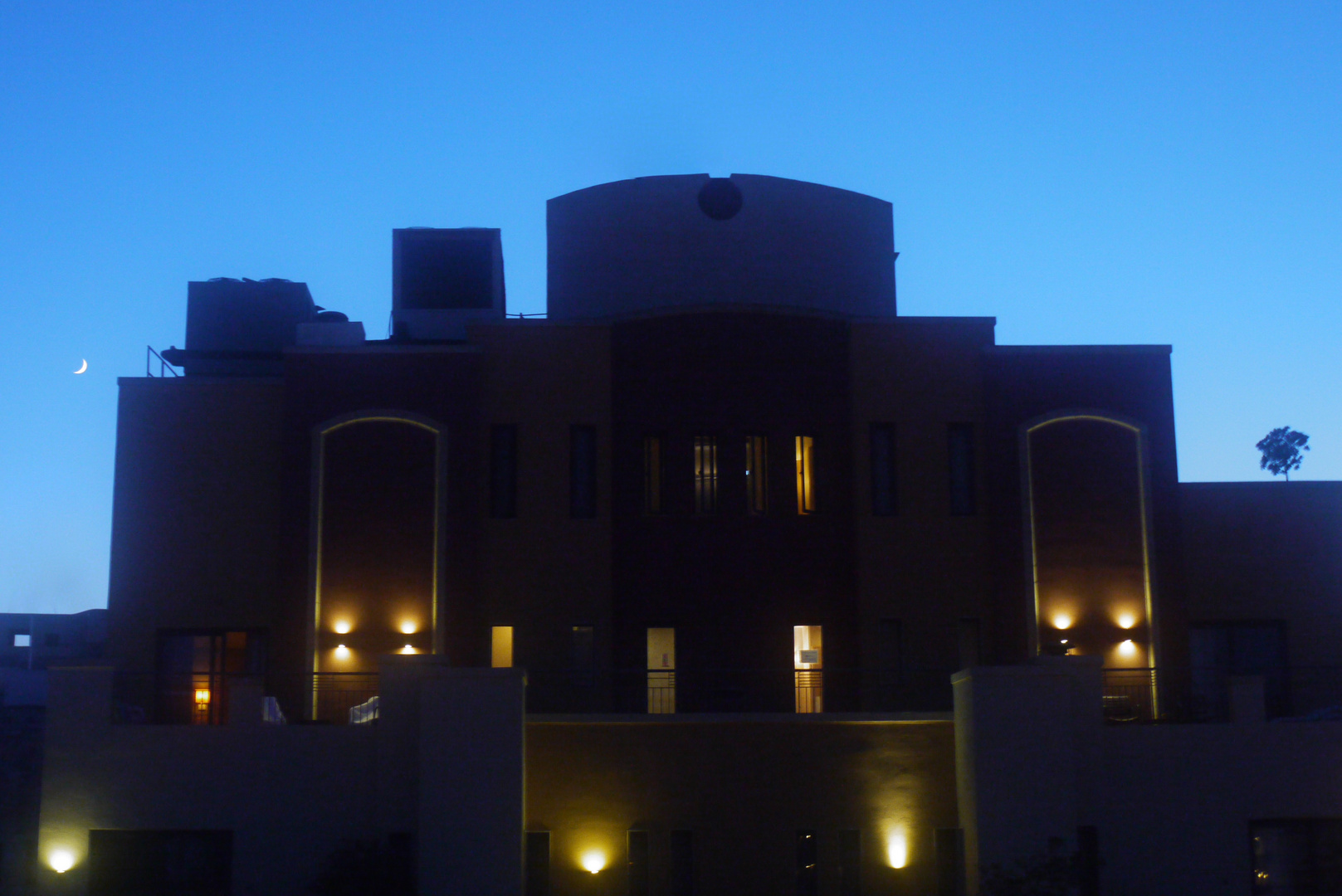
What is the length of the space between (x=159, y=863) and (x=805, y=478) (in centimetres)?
1268

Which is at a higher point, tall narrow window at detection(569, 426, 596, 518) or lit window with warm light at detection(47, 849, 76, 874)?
tall narrow window at detection(569, 426, 596, 518)

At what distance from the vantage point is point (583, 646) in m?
24.9

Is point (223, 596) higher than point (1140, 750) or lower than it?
higher

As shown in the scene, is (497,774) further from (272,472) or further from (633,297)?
(633,297)

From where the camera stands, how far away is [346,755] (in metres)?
19.5

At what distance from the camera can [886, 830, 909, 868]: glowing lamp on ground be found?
19984 mm

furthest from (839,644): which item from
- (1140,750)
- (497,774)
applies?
(497,774)

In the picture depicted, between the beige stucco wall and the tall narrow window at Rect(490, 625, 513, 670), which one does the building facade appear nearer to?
the tall narrow window at Rect(490, 625, 513, 670)

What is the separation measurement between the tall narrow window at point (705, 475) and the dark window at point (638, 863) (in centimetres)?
684

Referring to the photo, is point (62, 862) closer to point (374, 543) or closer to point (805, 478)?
point (374, 543)

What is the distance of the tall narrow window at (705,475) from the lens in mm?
25078

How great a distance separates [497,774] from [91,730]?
603cm

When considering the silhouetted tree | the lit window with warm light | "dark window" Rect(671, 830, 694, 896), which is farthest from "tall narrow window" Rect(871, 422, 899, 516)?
the silhouetted tree

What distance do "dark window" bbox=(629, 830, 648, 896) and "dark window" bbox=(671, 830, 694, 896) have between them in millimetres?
403
